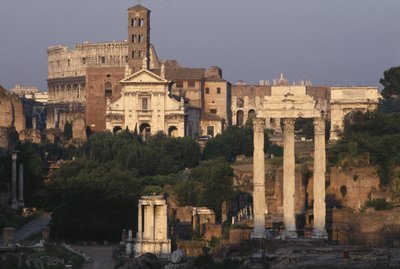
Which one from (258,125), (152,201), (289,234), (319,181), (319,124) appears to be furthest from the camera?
(152,201)

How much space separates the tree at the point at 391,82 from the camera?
104000mm

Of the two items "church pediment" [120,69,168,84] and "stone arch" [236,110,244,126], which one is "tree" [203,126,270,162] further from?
"stone arch" [236,110,244,126]

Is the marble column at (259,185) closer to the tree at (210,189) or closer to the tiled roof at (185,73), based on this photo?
the tree at (210,189)

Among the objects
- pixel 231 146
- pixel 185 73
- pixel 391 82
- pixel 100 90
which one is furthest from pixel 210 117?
pixel 391 82

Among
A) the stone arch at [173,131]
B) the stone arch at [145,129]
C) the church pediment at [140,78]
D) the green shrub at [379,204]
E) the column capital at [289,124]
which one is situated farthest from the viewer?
the church pediment at [140,78]

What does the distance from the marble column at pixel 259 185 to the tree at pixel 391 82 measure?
47.3m

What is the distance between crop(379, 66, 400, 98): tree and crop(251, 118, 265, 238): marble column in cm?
4729

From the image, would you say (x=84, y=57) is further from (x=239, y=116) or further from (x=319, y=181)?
(x=319, y=181)

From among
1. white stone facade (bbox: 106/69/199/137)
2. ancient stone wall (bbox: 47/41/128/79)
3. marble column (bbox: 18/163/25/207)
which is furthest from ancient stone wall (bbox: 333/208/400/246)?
ancient stone wall (bbox: 47/41/128/79)

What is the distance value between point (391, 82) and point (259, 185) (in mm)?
50140

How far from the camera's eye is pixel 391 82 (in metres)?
105

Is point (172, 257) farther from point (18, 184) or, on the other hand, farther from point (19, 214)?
point (18, 184)

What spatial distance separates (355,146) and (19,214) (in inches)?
633

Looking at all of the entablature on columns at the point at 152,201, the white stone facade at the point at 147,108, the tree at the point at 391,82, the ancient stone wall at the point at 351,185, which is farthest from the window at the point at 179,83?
the entablature on columns at the point at 152,201
